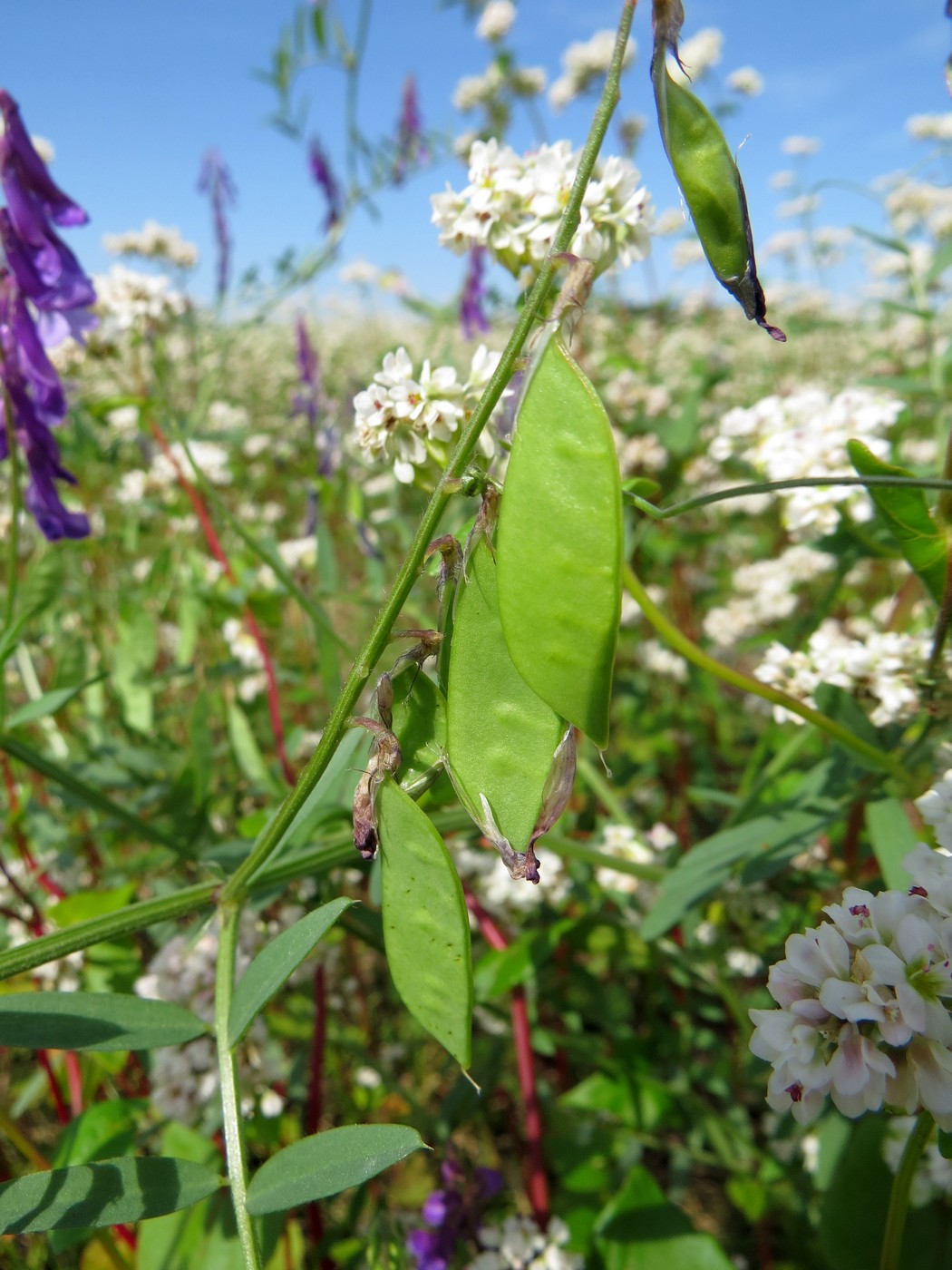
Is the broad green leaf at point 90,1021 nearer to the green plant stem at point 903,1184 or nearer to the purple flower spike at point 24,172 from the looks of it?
the green plant stem at point 903,1184

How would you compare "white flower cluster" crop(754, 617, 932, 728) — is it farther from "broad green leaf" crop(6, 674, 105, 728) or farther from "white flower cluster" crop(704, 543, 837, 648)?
"white flower cluster" crop(704, 543, 837, 648)

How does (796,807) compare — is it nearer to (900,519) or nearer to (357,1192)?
(900,519)

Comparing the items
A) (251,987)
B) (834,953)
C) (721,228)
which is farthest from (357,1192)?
(721,228)

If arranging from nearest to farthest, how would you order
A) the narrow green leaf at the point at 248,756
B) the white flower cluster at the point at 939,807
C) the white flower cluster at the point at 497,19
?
the white flower cluster at the point at 939,807 → the narrow green leaf at the point at 248,756 → the white flower cluster at the point at 497,19

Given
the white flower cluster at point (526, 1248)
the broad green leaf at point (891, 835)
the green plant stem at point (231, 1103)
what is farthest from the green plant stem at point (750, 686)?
the white flower cluster at point (526, 1248)

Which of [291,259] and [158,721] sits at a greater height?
[291,259]

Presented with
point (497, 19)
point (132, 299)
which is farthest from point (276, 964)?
point (497, 19)
